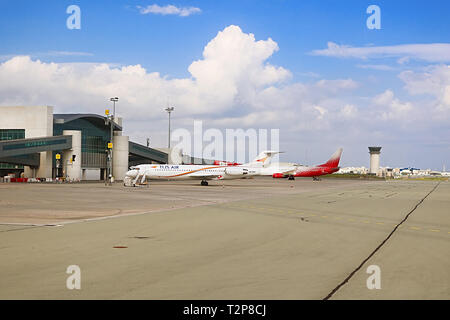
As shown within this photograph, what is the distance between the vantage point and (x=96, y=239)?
46.7 ft

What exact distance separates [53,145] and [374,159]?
151m

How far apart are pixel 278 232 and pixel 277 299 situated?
9065mm

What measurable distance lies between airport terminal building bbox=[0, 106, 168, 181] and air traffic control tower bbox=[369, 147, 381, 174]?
421 ft

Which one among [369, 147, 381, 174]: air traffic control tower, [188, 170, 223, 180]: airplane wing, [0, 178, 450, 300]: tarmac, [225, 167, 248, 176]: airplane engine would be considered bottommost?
[0, 178, 450, 300]: tarmac

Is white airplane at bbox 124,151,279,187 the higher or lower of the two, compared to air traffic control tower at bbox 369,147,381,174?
lower

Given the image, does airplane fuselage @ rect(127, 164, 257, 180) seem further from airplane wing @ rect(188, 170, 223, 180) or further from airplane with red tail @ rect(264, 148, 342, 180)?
airplane with red tail @ rect(264, 148, 342, 180)

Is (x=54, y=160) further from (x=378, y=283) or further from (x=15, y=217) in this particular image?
(x=378, y=283)

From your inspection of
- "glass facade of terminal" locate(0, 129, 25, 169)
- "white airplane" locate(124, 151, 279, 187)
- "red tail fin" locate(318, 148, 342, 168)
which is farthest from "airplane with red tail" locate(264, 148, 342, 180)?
"glass facade of terminal" locate(0, 129, 25, 169)

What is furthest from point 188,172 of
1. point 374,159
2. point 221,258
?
point 374,159

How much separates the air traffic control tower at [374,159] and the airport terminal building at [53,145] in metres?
128

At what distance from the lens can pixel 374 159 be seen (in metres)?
198

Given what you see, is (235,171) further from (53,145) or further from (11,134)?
(11,134)

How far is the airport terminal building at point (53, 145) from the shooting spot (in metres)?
81.1

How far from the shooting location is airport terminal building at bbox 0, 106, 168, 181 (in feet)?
266
